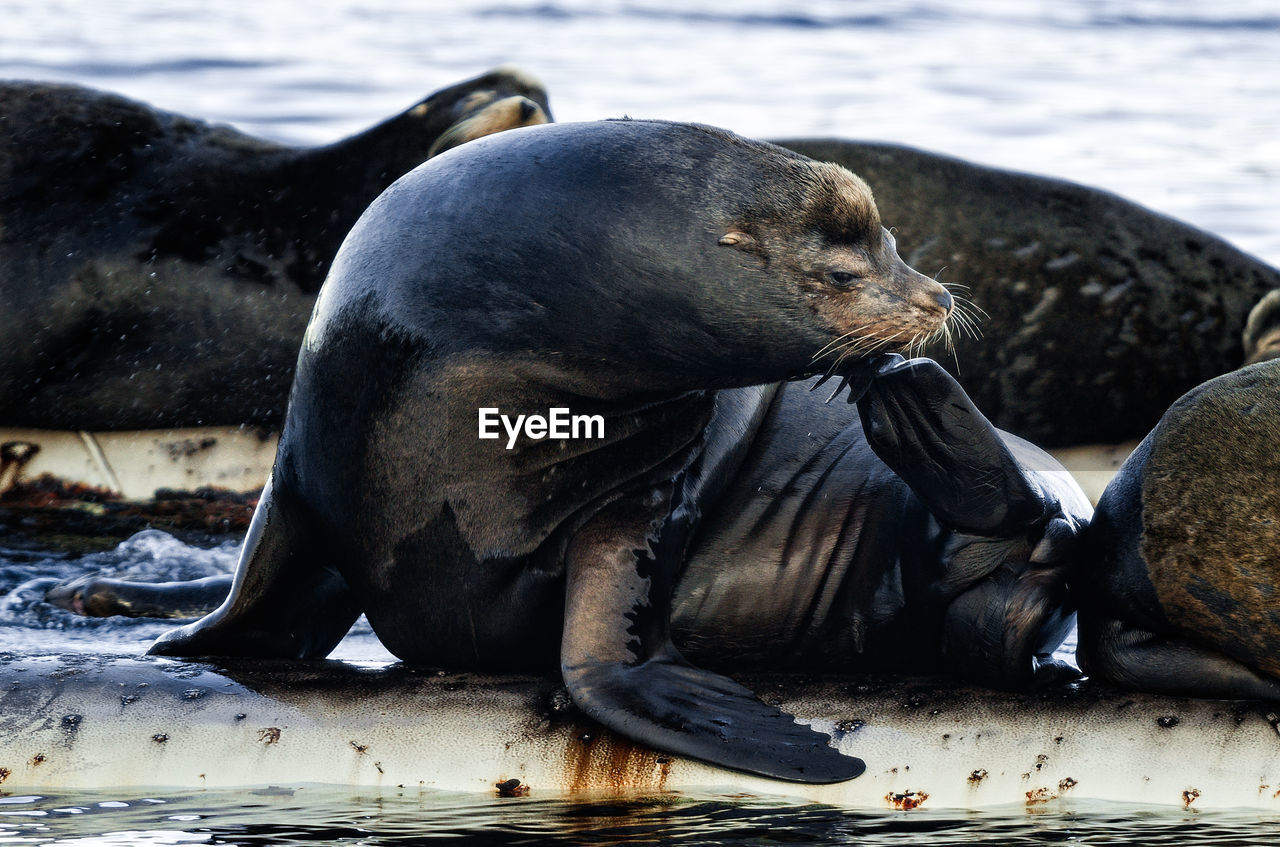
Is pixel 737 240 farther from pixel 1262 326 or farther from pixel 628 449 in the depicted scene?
Result: pixel 1262 326

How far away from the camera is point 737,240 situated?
4.02 metres

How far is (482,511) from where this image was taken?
4.24 metres

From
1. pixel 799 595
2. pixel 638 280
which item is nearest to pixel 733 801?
pixel 799 595

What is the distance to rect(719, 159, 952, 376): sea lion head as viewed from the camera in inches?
160

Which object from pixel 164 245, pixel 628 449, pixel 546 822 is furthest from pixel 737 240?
pixel 164 245

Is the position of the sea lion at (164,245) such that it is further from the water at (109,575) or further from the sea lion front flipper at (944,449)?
the sea lion front flipper at (944,449)

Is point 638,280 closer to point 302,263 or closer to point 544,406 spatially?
point 544,406

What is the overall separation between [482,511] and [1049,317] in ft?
17.1

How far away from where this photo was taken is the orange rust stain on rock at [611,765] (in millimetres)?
4047

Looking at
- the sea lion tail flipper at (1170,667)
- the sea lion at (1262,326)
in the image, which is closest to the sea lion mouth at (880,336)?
the sea lion tail flipper at (1170,667)

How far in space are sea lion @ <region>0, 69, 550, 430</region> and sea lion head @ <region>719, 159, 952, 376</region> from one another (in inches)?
177

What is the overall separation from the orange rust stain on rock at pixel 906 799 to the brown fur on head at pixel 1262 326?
5.36 m

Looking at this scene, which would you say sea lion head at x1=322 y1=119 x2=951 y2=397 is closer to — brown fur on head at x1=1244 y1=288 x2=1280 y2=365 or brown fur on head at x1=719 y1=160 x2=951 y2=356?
brown fur on head at x1=719 y1=160 x2=951 y2=356

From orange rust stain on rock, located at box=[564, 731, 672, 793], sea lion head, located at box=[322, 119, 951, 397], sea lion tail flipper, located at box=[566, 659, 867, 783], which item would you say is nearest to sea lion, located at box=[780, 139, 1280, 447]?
sea lion head, located at box=[322, 119, 951, 397]
